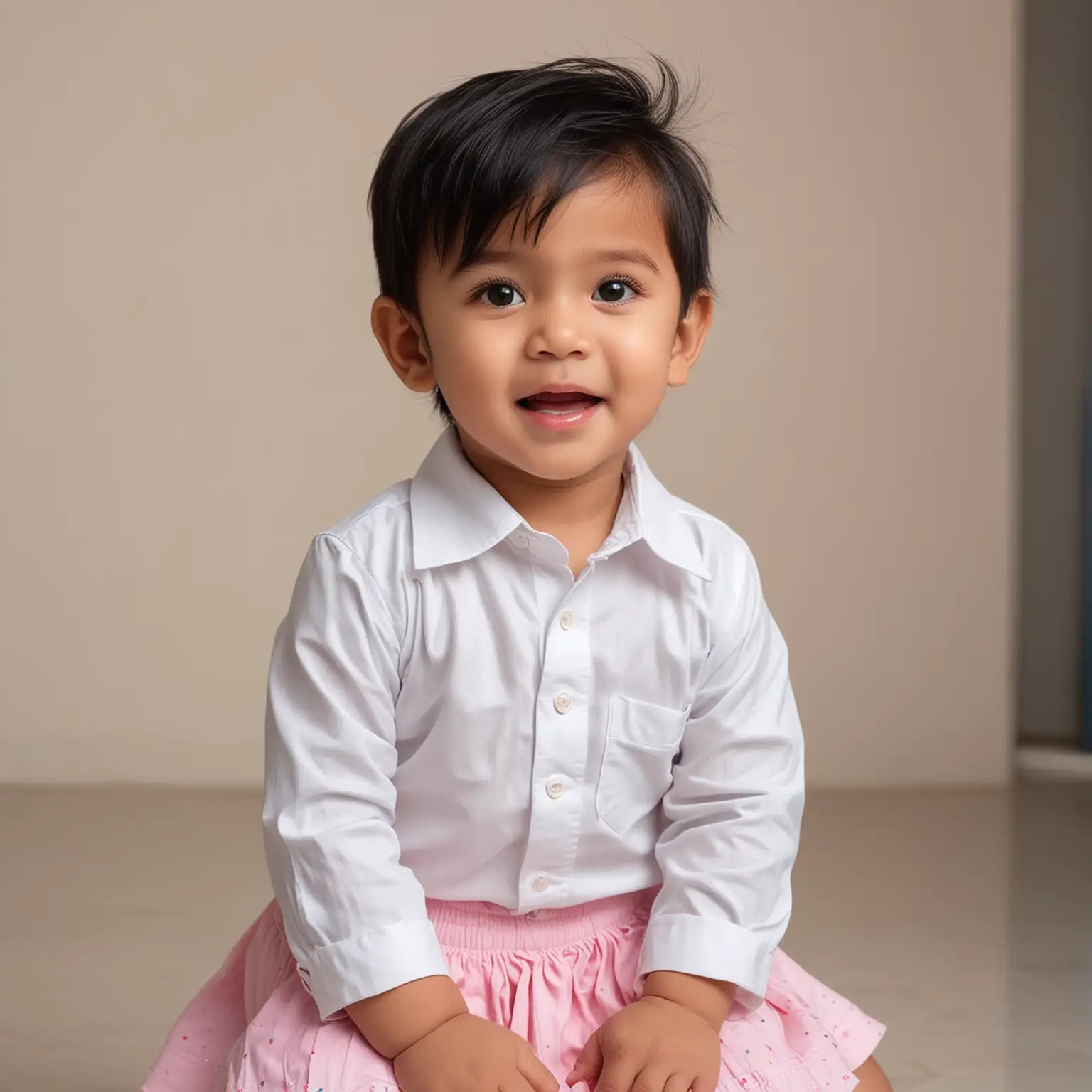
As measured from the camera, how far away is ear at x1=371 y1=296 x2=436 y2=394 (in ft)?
3.62

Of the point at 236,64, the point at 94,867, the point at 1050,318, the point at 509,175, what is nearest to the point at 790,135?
the point at 1050,318

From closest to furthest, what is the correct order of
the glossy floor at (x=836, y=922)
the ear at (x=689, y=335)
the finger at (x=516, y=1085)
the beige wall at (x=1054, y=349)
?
the finger at (x=516, y=1085) < the ear at (x=689, y=335) < the glossy floor at (x=836, y=922) < the beige wall at (x=1054, y=349)

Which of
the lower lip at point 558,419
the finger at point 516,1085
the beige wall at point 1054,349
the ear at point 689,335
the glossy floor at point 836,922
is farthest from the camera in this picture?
the beige wall at point 1054,349

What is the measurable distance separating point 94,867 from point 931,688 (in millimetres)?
1586

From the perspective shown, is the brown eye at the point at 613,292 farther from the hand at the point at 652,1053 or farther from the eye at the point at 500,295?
the hand at the point at 652,1053

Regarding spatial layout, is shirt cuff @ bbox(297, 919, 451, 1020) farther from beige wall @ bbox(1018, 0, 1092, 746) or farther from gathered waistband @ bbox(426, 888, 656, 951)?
beige wall @ bbox(1018, 0, 1092, 746)

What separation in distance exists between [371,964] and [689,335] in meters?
0.52

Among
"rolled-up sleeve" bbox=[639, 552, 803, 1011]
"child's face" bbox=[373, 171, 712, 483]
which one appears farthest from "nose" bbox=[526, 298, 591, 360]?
"rolled-up sleeve" bbox=[639, 552, 803, 1011]

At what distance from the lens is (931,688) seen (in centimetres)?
300

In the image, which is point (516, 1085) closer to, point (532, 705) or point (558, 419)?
point (532, 705)

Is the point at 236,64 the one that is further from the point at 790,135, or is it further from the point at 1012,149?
the point at 1012,149

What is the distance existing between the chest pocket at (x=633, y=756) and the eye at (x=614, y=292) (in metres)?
0.27

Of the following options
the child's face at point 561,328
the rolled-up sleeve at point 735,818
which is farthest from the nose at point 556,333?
the rolled-up sleeve at point 735,818

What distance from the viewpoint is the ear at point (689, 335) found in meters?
1.17
